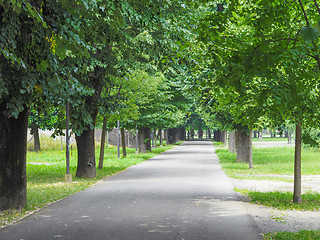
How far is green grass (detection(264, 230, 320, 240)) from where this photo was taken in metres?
8.06

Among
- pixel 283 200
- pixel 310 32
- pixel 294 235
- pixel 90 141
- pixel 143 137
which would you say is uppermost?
pixel 310 32

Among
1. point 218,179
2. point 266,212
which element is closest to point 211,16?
point 266,212

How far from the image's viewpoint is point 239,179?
19.0 m

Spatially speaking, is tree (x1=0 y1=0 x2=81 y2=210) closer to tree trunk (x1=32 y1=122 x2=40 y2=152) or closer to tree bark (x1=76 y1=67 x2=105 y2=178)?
tree bark (x1=76 y1=67 x2=105 y2=178)

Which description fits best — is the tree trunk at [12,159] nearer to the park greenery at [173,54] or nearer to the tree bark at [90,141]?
the park greenery at [173,54]

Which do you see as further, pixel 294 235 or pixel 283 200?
pixel 283 200

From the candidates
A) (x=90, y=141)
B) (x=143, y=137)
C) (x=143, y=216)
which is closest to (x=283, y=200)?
(x=143, y=216)

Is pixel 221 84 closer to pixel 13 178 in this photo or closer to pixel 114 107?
pixel 13 178

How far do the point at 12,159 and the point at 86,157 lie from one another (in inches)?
345

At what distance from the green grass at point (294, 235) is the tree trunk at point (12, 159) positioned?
587 centimetres

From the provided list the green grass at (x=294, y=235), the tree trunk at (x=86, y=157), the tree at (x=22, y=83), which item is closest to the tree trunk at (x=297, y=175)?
the green grass at (x=294, y=235)

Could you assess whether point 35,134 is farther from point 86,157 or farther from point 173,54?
point 173,54

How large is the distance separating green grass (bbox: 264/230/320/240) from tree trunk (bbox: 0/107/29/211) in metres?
5.87

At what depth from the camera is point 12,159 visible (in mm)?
11164
